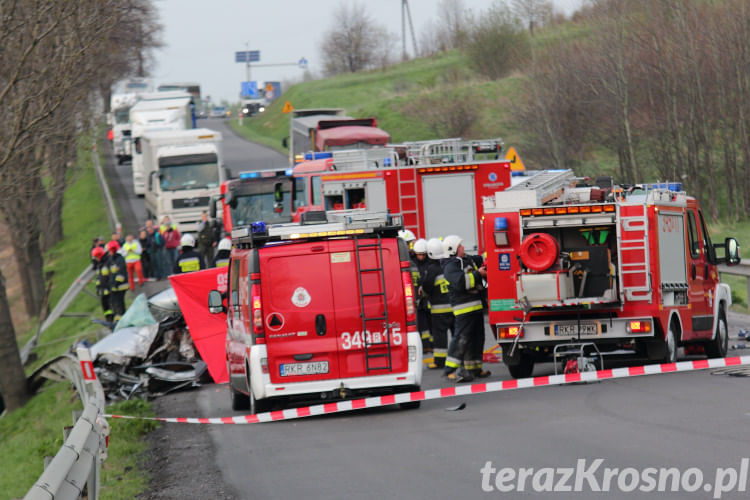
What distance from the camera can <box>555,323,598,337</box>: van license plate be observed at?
13.6 m

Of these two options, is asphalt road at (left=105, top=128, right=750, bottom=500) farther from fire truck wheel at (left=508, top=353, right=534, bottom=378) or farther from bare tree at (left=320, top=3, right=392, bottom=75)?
bare tree at (left=320, top=3, right=392, bottom=75)

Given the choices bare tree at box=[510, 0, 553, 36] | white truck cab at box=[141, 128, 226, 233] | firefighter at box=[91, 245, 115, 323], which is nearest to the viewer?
firefighter at box=[91, 245, 115, 323]

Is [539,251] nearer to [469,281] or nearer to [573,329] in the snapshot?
[573,329]

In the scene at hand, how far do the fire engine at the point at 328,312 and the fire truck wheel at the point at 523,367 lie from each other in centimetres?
242

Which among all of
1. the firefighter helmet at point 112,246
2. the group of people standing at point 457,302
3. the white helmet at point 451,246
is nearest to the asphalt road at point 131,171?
the firefighter helmet at point 112,246

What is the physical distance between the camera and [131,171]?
6531 cm

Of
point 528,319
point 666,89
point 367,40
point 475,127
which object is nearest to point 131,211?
point 475,127

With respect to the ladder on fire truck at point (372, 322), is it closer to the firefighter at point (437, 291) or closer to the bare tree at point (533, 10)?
the firefighter at point (437, 291)

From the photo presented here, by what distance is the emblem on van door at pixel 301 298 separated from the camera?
40.3 ft

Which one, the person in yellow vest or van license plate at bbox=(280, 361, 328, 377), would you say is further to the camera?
the person in yellow vest

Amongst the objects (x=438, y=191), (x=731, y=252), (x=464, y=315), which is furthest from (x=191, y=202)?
(x=731, y=252)

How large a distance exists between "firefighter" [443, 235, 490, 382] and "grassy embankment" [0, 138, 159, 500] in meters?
3.99

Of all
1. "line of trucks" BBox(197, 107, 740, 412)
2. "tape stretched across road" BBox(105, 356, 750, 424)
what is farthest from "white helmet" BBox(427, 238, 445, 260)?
"tape stretched across road" BBox(105, 356, 750, 424)

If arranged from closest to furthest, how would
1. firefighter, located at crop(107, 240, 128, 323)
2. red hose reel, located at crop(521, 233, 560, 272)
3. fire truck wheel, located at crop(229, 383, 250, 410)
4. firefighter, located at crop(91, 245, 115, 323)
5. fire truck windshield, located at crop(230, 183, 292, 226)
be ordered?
red hose reel, located at crop(521, 233, 560, 272), fire truck wheel, located at crop(229, 383, 250, 410), firefighter, located at crop(107, 240, 128, 323), firefighter, located at crop(91, 245, 115, 323), fire truck windshield, located at crop(230, 183, 292, 226)
